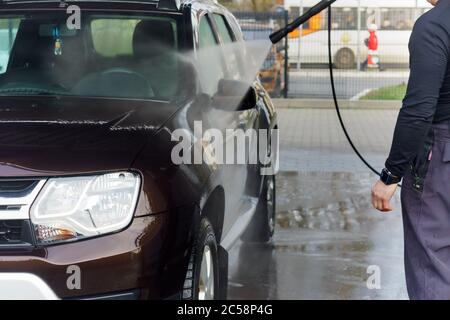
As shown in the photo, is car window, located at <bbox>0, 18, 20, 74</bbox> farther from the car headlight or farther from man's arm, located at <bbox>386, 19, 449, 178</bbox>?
man's arm, located at <bbox>386, 19, 449, 178</bbox>

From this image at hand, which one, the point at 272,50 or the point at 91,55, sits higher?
the point at 91,55

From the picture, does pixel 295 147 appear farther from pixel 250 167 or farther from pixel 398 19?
pixel 398 19

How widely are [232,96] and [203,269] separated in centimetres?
116

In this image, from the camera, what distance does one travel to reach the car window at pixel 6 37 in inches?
202

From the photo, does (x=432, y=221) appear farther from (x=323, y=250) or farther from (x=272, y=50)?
(x=272, y=50)

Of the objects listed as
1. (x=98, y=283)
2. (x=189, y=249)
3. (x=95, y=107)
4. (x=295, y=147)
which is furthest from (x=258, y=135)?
(x=295, y=147)

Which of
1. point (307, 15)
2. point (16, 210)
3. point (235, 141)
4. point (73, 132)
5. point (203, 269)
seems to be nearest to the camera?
point (16, 210)

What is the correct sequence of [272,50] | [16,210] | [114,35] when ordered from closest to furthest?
[16,210], [114,35], [272,50]

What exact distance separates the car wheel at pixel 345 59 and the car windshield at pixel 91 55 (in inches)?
508

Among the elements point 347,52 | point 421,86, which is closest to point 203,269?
point 421,86

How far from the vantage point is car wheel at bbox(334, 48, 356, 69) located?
17828 millimetres

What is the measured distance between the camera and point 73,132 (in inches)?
146

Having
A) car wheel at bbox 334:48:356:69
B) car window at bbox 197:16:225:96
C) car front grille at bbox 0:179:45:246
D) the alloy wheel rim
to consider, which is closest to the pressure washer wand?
car window at bbox 197:16:225:96

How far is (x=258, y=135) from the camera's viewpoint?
591 cm
